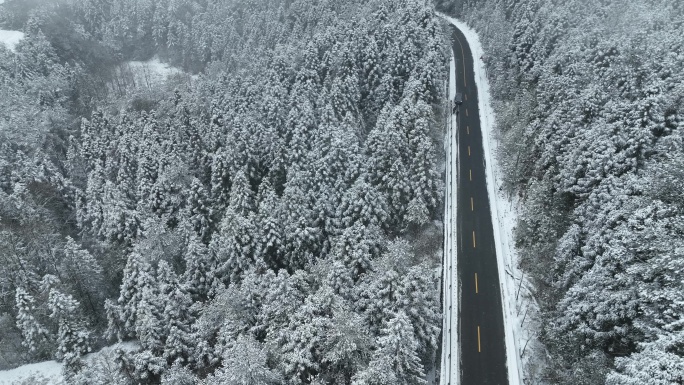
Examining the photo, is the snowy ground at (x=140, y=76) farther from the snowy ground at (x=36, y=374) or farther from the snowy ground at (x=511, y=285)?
the snowy ground at (x=511, y=285)

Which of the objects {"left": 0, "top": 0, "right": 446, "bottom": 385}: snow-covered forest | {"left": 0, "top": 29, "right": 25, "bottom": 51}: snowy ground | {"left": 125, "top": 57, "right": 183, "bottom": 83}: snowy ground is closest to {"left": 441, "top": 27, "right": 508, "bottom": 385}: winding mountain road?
{"left": 0, "top": 0, "right": 446, "bottom": 385}: snow-covered forest

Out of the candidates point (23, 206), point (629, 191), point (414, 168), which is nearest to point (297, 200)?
point (414, 168)

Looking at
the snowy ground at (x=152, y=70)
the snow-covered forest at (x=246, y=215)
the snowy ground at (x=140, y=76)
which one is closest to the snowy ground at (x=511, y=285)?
the snow-covered forest at (x=246, y=215)

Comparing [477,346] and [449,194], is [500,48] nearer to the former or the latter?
[449,194]

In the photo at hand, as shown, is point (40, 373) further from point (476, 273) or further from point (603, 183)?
point (603, 183)

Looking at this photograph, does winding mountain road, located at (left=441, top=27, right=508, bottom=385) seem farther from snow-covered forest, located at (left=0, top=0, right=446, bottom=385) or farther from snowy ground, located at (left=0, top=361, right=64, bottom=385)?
snowy ground, located at (left=0, top=361, right=64, bottom=385)

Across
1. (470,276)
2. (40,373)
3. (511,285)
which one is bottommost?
(40,373)

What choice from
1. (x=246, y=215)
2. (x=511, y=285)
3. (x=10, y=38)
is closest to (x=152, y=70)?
(x=10, y=38)
